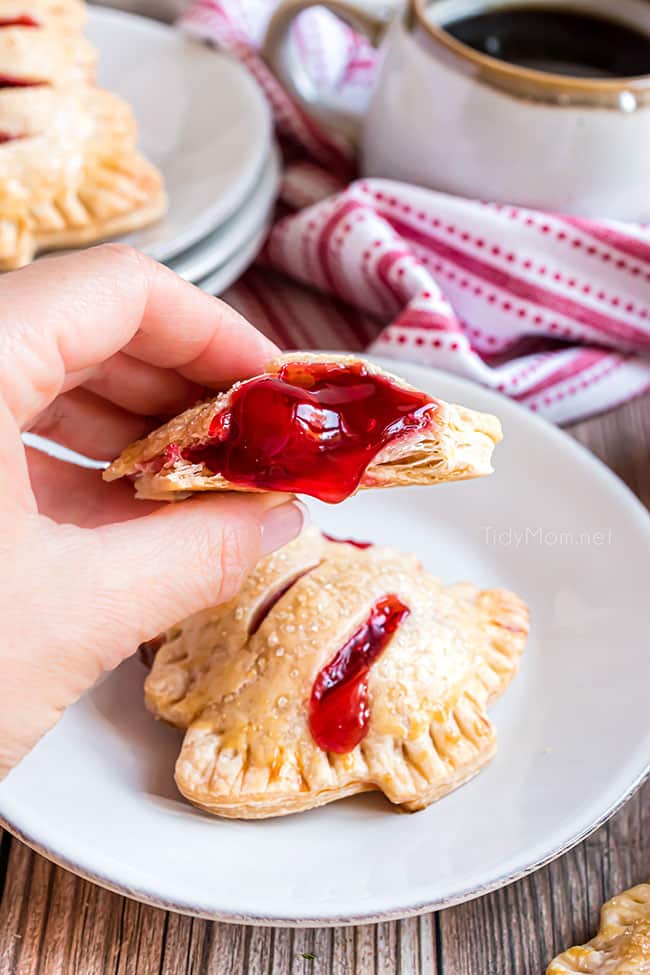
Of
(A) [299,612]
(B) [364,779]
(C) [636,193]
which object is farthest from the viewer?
(C) [636,193]

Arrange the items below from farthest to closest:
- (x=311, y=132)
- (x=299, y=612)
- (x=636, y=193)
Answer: (x=311, y=132) → (x=636, y=193) → (x=299, y=612)

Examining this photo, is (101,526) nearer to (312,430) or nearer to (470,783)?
(312,430)

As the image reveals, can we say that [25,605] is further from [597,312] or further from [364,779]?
[597,312]

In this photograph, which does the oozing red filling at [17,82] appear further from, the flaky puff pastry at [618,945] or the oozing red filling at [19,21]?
the flaky puff pastry at [618,945]

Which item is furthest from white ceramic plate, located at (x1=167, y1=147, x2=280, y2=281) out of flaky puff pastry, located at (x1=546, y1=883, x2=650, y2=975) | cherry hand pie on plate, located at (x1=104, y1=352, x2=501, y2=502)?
flaky puff pastry, located at (x1=546, y1=883, x2=650, y2=975)

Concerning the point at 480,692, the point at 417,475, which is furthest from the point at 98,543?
the point at 480,692

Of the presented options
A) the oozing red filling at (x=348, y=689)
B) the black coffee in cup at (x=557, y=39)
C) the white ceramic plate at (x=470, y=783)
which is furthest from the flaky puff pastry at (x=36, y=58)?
the oozing red filling at (x=348, y=689)
